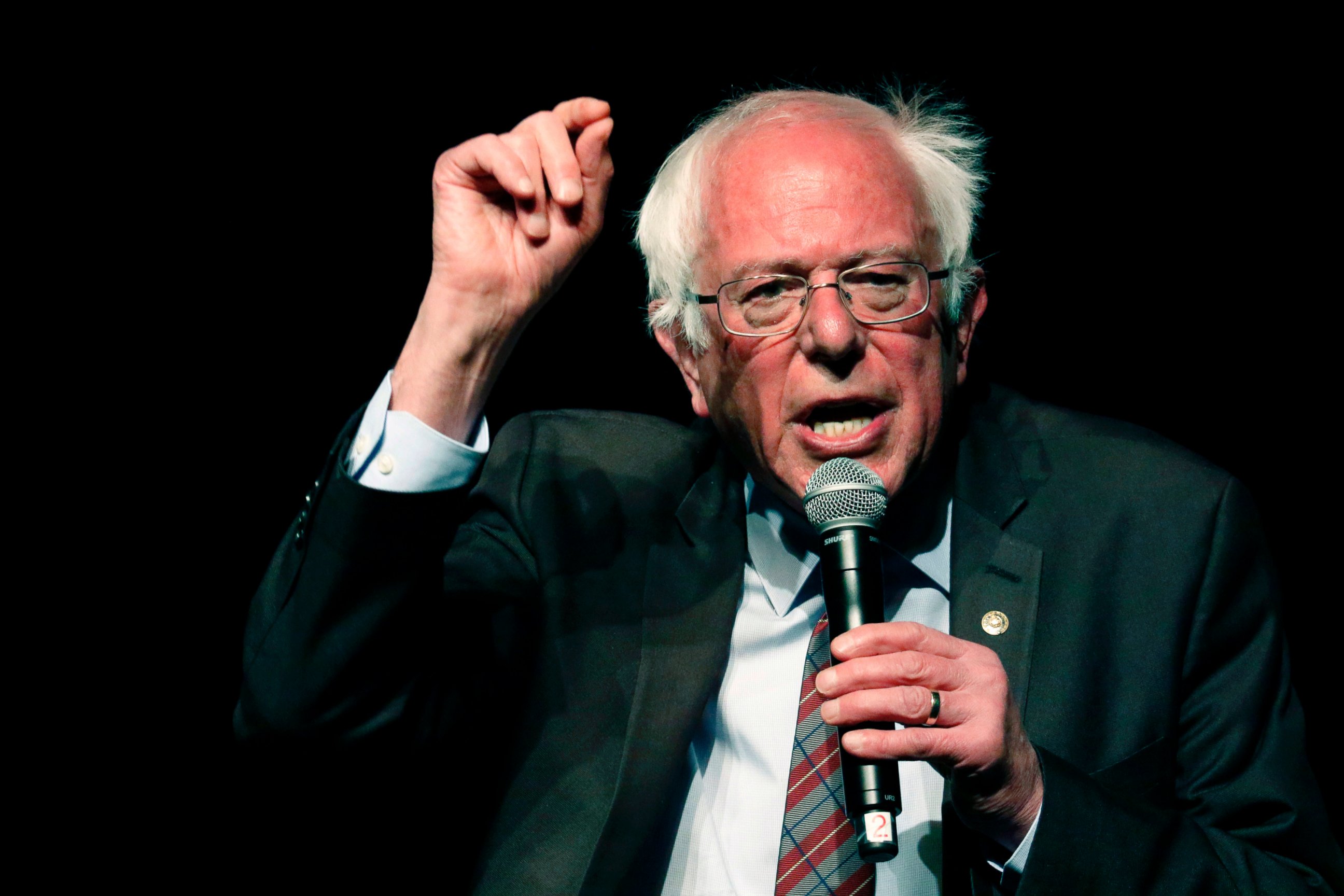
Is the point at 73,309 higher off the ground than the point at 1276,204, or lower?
higher

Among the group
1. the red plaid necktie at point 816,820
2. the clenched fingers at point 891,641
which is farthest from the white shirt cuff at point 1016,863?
the clenched fingers at point 891,641

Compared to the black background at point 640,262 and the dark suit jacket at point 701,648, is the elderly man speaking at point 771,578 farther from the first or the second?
the black background at point 640,262

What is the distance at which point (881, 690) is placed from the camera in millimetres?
1357

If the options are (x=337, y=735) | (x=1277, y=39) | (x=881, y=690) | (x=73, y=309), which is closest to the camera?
(x=881, y=690)

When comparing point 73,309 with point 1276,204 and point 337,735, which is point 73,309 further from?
point 1276,204

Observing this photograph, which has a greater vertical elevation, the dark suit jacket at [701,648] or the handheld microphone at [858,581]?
the handheld microphone at [858,581]

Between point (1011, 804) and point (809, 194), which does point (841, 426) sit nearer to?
point (809, 194)

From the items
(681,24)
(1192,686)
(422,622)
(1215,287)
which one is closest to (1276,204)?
(1215,287)

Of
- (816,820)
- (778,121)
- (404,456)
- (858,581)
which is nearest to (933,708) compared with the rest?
(858,581)

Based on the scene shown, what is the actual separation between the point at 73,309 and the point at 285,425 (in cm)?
49

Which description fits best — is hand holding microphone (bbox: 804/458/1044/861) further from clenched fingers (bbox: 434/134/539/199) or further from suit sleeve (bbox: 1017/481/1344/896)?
clenched fingers (bbox: 434/134/539/199)

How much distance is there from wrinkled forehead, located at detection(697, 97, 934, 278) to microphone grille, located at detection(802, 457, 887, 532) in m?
0.58

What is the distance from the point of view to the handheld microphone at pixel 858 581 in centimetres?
129

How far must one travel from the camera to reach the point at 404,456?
1.72m
